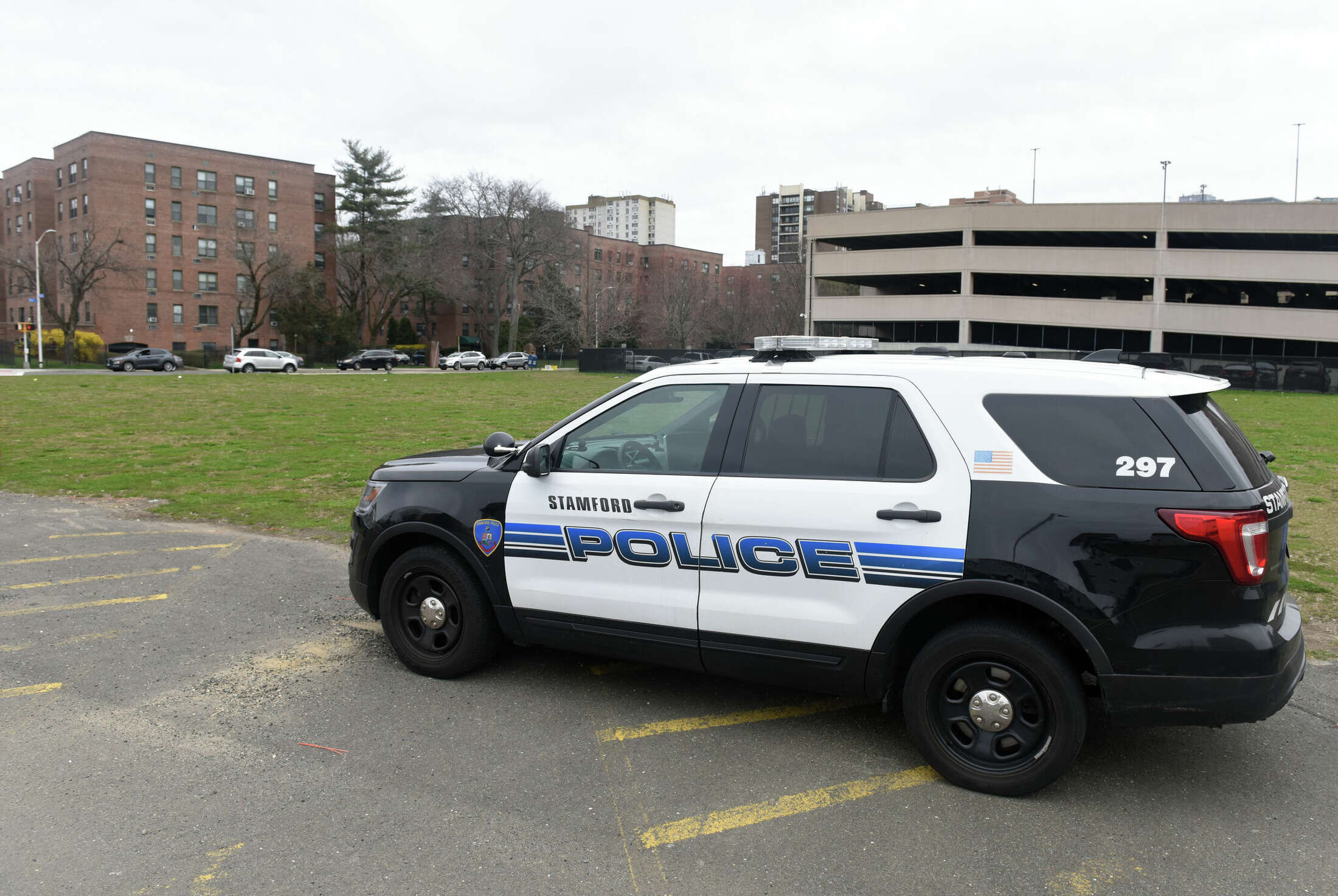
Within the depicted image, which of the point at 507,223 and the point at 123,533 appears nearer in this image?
the point at 123,533

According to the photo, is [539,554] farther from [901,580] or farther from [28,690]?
[28,690]

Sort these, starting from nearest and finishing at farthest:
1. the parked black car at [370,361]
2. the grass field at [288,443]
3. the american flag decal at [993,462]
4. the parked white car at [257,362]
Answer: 1. the american flag decal at [993,462]
2. the grass field at [288,443]
3. the parked white car at [257,362]
4. the parked black car at [370,361]

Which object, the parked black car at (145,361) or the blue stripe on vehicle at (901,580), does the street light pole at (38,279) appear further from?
the blue stripe on vehicle at (901,580)

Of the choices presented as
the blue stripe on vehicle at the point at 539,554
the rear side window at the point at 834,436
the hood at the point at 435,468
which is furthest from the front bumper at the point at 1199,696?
the hood at the point at 435,468

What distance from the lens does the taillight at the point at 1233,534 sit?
144 inches

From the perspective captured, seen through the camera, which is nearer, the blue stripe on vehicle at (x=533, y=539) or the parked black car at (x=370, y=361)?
the blue stripe on vehicle at (x=533, y=539)

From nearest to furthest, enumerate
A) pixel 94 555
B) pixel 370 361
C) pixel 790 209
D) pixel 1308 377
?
pixel 94 555
pixel 1308 377
pixel 370 361
pixel 790 209

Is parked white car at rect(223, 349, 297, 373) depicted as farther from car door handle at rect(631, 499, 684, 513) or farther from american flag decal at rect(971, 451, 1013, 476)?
american flag decal at rect(971, 451, 1013, 476)

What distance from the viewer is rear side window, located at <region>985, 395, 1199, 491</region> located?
150 inches

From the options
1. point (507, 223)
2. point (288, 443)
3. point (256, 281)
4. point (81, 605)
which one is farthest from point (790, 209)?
point (81, 605)

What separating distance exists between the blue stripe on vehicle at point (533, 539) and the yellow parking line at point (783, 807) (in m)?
1.59

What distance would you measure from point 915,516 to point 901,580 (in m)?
0.29

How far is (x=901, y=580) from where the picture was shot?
4.08 meters

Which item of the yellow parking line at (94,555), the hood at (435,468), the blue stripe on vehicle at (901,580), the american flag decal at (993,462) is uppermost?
the american flag decal at (993,462)
